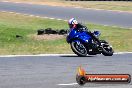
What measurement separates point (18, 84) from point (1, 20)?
21509 millimetres

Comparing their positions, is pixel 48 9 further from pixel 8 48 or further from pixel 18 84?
pixel 18 84

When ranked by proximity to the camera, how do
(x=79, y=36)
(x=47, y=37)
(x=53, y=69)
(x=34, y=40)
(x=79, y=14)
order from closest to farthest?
1. (x=53, y=69)
2. (x=79, y=36)
3. (x=34, y=40)
4. (x=47, y=37)
5. (x=79, y=14)

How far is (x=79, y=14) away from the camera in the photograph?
123 ft

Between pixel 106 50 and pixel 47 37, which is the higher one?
pixel 106 50

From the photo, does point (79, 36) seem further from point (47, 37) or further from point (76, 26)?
point (47, 37)

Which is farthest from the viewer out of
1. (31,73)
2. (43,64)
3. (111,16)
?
(111,16)

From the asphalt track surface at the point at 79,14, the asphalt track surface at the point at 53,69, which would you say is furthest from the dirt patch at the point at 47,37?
the asphalt track surface at the point at 79,14

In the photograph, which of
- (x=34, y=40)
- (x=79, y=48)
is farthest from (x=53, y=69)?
(x=34, y=40)

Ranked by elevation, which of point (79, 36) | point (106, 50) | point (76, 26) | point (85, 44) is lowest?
point (106, 50)

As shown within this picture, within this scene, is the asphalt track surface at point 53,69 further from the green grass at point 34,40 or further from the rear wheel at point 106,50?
the green grass at point 34,40

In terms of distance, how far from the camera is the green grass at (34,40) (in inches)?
819

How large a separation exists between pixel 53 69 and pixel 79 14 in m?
23.1

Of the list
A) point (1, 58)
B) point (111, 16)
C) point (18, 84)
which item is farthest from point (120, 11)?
point (18, 84)

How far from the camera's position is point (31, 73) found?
44.5 feet
